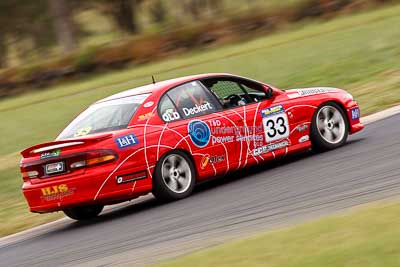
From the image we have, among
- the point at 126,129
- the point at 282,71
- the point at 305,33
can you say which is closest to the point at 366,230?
the point at 126,129

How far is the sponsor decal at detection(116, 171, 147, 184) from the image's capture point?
1007cm

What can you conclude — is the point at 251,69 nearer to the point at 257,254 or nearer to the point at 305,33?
the point at 305,33

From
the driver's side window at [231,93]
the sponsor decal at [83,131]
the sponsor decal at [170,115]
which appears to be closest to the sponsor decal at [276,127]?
the driver's side window at [231,93]

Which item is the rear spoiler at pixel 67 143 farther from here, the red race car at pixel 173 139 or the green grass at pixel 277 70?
the green grass at pixel 277 70

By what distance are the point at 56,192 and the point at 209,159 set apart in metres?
1.78

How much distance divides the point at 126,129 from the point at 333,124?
302cm

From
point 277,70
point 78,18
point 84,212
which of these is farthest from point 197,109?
point 78,18

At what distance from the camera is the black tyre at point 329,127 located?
11.9 meters

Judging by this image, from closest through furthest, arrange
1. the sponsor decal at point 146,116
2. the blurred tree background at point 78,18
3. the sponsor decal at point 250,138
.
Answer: the sponsor decal at point 146,116 → the sponsor decal at point 250,138 → the blurred tree background at point 78,18

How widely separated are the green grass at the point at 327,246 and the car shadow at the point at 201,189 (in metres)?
3.93

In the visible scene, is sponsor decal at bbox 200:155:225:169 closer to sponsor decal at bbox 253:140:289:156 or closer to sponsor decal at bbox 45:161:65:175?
sponsor decal at bbox 253:140:289:156

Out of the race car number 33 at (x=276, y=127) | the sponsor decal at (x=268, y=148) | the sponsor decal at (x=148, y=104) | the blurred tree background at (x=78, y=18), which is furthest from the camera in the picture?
the blurred tree background at (x=78, y=18)

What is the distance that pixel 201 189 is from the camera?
36.8ft

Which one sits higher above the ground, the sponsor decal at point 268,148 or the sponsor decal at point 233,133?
the sponsor decal at point 233,133
